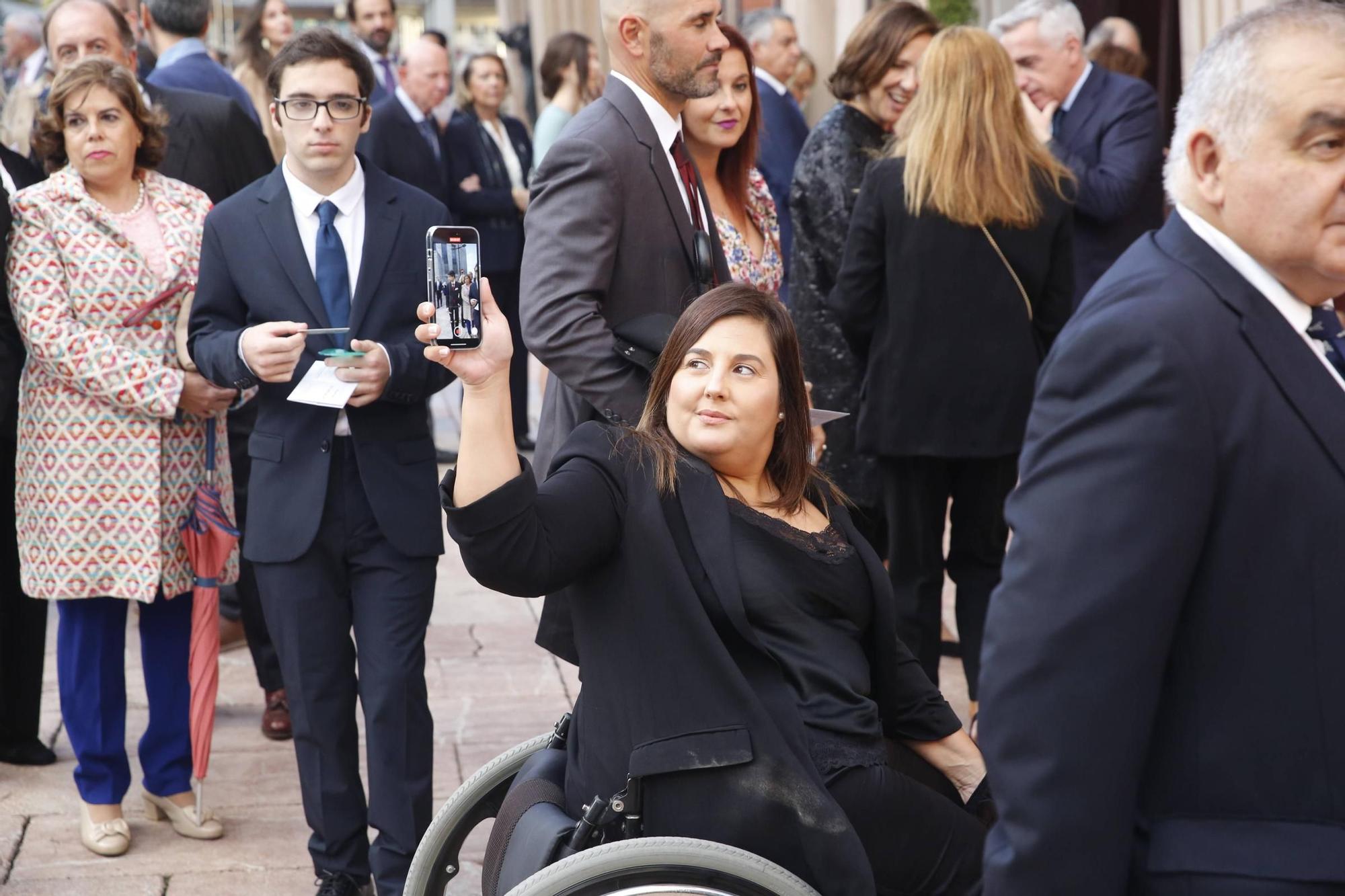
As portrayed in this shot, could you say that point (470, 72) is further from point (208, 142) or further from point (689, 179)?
point (689, 179)

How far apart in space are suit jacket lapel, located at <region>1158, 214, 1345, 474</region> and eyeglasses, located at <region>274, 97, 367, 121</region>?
2513mm

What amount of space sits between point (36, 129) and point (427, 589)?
1618 mm

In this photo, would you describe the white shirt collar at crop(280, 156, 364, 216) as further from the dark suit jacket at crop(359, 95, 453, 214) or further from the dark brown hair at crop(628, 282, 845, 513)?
the dark suit jacket at crop(359, 95, 453, 214)

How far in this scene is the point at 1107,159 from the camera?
5730 millimetres

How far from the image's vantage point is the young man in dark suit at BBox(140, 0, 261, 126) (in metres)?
5.80

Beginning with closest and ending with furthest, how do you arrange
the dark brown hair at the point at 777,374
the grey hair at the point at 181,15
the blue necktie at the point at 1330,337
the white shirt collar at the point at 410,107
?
the blue necktie at the point at 1330,337
the dark brown hair at the point at 777,374
the grey hair at the point at 181,15
the white shirt collar at the point at 410,107

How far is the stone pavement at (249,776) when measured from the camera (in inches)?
158

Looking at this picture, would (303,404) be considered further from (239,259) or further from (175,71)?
(175,71)

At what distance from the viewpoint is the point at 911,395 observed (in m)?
4.57

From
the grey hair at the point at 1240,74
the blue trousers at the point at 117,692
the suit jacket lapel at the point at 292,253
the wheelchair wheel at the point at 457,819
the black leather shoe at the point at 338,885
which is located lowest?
the black leather shoe at the point at 338,885

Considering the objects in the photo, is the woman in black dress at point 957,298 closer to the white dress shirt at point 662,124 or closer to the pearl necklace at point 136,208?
the white dress shirt at point 662,124

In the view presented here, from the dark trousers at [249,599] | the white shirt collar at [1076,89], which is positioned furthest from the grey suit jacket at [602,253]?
the white shirt collar at [1076,89]

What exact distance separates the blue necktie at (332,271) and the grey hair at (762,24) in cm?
408

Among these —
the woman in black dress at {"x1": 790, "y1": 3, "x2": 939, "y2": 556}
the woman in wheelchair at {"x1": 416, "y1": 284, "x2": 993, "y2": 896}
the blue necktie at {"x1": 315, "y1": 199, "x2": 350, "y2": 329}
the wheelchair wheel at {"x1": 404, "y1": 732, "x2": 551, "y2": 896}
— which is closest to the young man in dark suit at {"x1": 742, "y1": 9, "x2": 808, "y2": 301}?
the woman in black dress at {"x1": 790, "y1": 3, "x2": 939, "y2": 556}
